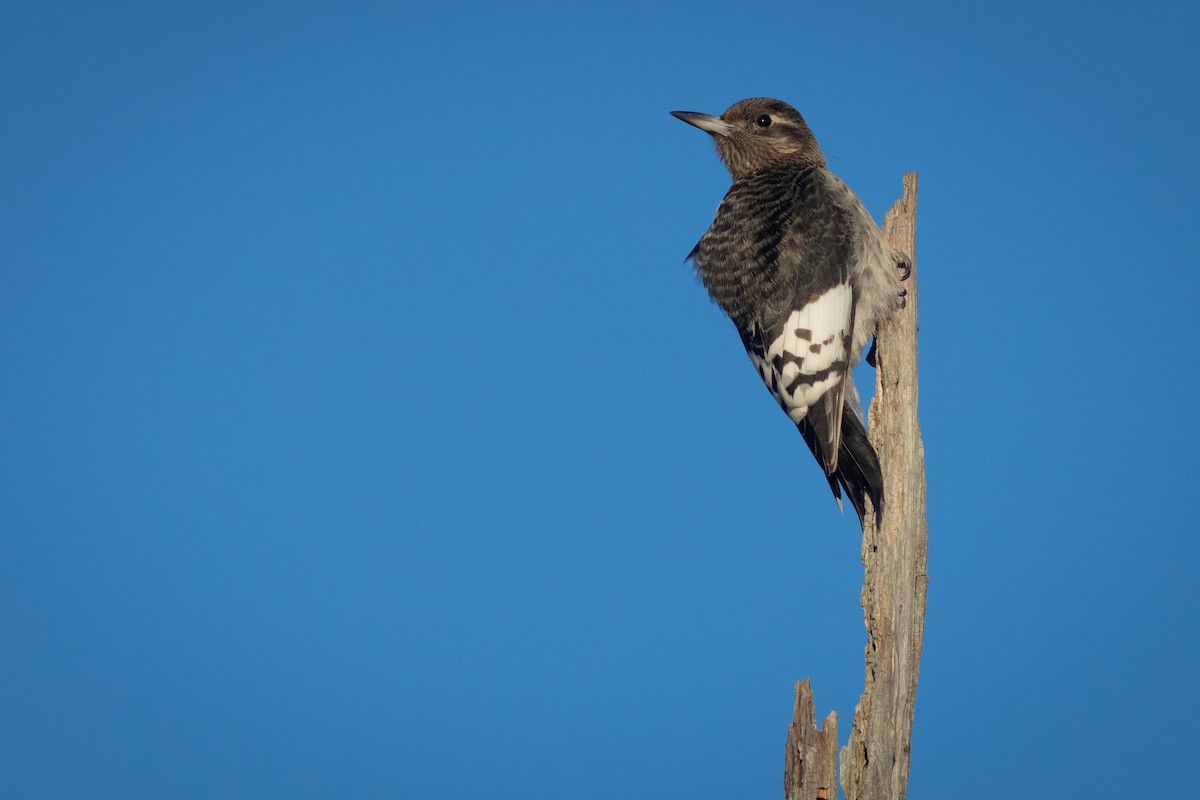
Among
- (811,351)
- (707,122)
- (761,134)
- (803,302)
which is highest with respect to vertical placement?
(707,122)

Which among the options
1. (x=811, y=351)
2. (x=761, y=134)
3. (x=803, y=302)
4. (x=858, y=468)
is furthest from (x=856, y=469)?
(x=761, y=134)

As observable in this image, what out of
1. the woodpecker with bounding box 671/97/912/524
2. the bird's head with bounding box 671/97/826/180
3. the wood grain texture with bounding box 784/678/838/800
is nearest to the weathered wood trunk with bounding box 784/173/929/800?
the wood grain texture with bounding box 784/678/838/800

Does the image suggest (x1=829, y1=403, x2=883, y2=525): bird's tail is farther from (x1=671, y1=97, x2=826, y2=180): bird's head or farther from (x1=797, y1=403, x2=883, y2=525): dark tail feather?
(x1=671, y1=97, x2=826, y2=180): bird's head

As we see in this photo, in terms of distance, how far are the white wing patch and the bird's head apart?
53.2 inches

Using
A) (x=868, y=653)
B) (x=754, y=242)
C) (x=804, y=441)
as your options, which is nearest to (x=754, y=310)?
(x=754, y=242)

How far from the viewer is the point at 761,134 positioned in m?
6.50

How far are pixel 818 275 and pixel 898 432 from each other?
1.07 m

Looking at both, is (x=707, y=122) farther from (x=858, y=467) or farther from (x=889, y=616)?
(x=889, y=616)

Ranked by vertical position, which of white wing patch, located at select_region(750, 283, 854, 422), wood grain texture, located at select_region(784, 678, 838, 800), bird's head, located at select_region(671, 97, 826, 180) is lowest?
wood grain texture, located at select_region(784, 678, 838, 800)

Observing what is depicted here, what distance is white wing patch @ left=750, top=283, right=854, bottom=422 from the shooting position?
5195 mm

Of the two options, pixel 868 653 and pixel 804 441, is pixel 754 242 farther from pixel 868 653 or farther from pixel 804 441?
pixel 868 653

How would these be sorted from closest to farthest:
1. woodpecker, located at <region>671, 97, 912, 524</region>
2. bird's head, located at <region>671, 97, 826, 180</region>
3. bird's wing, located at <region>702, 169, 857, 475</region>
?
1. woodpecker, located at <region>671, 97, 912, 524</region>
2. bird's wing, located at <region>702, 169, 857, 475</region>
3. bird's head, located at <region>671, 97, 826, 180</region>

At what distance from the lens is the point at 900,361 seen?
4844 mm

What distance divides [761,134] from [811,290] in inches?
58.1
